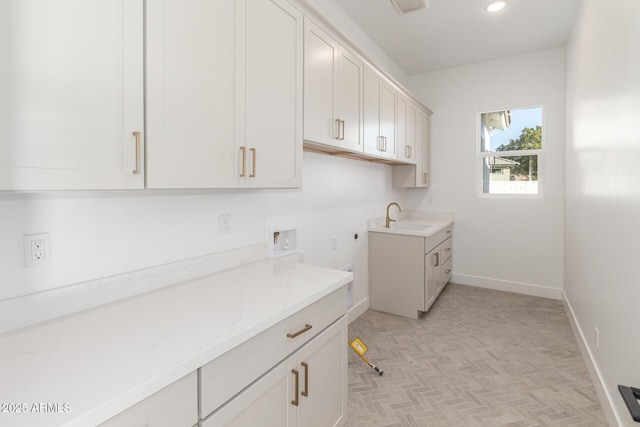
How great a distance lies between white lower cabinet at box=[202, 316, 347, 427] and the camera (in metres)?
1.09

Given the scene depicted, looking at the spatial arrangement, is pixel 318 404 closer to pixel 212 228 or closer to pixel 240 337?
pixel 240 337

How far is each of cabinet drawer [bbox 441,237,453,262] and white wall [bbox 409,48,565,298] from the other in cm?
18

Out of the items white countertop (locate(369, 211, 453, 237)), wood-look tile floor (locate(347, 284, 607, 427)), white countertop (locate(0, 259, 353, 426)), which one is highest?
white countertop (locate(369, 211, 453, 237))

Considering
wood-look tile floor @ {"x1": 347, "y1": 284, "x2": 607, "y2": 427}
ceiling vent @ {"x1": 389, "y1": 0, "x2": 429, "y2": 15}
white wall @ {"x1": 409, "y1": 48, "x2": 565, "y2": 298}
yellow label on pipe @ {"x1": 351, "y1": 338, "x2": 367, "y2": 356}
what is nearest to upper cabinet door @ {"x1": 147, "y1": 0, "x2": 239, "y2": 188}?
yellow label on pipe @ {"x1": 351, "y1": 338, "x2": 367, "y2": 356}

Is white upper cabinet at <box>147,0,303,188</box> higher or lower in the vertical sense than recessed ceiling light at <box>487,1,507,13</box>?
lower

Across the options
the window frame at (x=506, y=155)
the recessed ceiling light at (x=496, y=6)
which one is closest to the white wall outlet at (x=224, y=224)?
the recessed ceiling light at (x=496, y=6)

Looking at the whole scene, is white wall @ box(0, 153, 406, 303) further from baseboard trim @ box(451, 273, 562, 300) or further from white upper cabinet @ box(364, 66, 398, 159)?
baseboard trim @ box(451, 273, 562, 300)

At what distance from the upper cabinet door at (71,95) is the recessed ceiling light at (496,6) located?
10.2 ft

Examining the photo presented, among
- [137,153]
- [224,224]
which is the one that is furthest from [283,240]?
[137,153]

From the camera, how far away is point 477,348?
2732 mm

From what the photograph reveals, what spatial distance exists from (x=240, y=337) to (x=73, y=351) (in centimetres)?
46

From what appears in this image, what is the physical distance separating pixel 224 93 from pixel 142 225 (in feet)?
2.25

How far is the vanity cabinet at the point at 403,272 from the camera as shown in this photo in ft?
10.8

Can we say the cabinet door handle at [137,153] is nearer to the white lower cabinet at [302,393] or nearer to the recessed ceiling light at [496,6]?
the white lower cabinet at [302,393]
